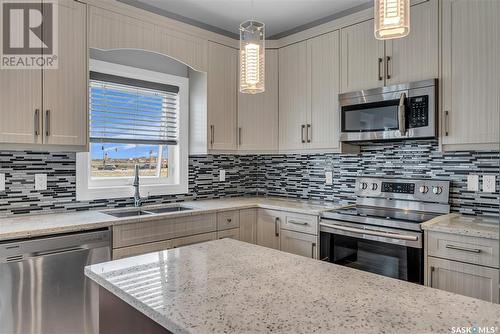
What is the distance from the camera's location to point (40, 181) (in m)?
2.50

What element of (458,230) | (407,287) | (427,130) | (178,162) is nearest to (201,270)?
(407,287)

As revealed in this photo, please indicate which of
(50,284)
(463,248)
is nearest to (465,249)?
(463,248)

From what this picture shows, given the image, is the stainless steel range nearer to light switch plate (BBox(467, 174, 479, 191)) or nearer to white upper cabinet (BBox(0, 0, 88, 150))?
light switch plate (BBox(467, 174, 479, 191))

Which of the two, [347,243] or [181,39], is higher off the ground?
[181,39]

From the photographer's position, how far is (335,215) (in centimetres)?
267

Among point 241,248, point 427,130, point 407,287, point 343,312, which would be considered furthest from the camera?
point 427,130

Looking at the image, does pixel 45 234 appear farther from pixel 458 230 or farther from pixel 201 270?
pixel 458 230

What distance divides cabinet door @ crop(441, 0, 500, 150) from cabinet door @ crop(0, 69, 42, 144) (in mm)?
2706

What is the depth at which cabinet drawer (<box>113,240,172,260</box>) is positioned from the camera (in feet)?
7.67

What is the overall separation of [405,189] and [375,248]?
2.16 feet

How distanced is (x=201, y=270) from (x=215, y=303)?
307 millimetres

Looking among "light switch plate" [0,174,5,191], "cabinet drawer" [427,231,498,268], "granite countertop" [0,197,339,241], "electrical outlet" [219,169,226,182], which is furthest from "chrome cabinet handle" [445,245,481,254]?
"light switch plate" [0,174,5,191]

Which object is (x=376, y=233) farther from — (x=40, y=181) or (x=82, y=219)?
(x=40, y=181)

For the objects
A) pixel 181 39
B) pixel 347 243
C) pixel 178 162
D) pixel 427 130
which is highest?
pixel 181 39
